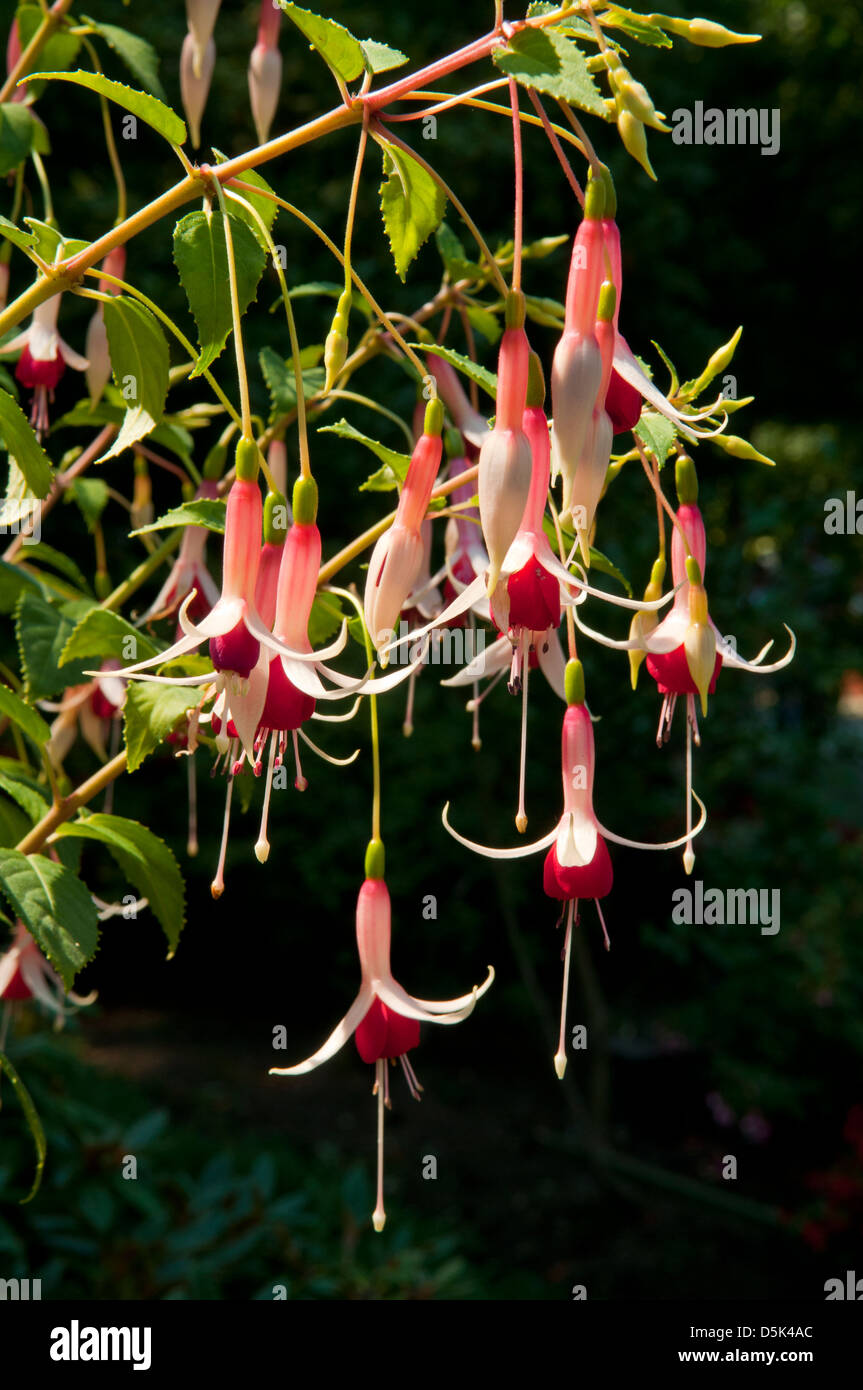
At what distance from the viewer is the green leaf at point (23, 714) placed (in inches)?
27.7

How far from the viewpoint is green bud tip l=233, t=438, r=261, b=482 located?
19.5 inches

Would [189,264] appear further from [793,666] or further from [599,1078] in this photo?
[793,666]

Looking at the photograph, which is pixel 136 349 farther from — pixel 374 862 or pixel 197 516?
pixel 374 862

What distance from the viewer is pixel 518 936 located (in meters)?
2.82

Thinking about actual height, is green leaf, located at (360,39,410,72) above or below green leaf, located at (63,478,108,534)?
above

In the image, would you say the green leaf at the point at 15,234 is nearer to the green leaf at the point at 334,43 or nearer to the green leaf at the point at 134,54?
the green leaf at the point at 334,43

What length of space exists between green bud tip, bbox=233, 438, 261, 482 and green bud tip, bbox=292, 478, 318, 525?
0.02 meters

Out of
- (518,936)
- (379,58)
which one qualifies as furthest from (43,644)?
(518,936)

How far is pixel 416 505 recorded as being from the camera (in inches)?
20.3

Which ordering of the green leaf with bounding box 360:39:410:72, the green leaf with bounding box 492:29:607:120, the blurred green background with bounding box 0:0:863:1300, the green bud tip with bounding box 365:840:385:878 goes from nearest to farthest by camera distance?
the green leaf with bounding box 492:29:607:120, the green leaf with bounding box 360:39:410:72, the green bud tip with bounding box 365:840:385:878, the blurred green background with bounding box 0:0:863:1300

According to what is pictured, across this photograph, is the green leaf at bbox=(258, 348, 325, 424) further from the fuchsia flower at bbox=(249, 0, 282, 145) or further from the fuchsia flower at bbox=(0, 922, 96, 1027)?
the fuchsia flower at bbox=(0, 922, 96, 1027)

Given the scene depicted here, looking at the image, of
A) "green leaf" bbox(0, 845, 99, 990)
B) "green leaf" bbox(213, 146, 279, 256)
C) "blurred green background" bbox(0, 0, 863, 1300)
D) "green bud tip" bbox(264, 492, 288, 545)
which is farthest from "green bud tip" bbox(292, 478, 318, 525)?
"blurred green background" bbox(0, 0, 863, 1300)
